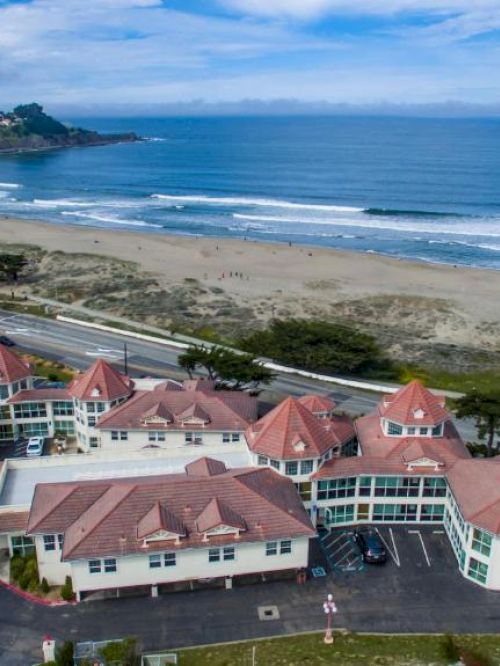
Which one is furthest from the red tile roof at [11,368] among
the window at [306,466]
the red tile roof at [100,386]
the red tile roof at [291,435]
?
the window at [306,466]

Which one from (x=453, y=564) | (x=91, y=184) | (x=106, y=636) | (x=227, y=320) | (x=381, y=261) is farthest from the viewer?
(x=91, y=184)

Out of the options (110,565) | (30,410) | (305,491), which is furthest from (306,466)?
(30,410)

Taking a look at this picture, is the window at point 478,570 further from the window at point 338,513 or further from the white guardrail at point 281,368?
the white guardrail at point 281,368

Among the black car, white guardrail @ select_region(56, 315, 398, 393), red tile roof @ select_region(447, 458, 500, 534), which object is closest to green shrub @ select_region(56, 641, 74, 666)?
the black car

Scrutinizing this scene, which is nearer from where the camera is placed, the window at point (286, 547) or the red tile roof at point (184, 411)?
the window at point (286, 547)

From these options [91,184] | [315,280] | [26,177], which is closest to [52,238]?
[315,280]

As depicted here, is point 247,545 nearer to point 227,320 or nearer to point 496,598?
point 496,598

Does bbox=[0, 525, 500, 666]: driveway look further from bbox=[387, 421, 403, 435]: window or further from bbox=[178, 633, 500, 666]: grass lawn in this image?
bbox=[387, 421, 403, 435]: window
